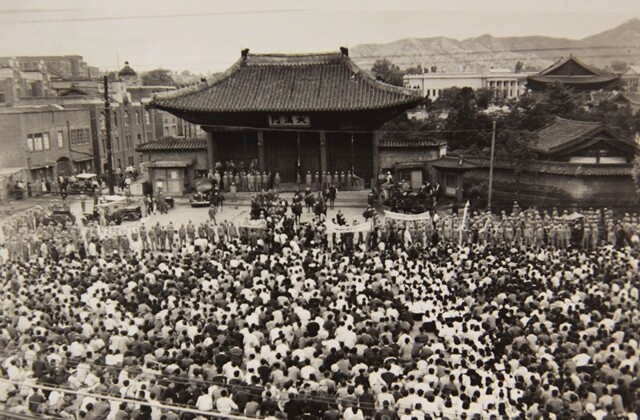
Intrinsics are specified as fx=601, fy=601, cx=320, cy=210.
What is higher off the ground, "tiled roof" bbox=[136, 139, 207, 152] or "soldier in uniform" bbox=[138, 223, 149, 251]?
"tiled roof" bbox=[136, 139, 207, 152]

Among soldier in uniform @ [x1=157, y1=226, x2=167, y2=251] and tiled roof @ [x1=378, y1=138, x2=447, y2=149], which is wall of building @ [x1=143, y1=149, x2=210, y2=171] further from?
tiled roof @ [x1=378, y1=138, x2=447, y2=149]

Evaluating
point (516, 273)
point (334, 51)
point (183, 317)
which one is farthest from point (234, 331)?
point (334, 51)

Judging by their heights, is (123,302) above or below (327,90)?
below

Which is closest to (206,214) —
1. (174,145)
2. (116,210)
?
(116,210)

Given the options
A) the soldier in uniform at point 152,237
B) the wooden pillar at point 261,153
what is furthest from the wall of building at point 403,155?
the soldier in uniform at point 152,237

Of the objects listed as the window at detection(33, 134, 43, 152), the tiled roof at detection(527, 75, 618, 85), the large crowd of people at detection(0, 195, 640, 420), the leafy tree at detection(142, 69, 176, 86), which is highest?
the leafy tree at detection(142, 69, 176, 86)

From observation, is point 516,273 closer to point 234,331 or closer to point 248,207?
point 234,331

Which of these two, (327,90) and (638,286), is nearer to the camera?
(638,286)

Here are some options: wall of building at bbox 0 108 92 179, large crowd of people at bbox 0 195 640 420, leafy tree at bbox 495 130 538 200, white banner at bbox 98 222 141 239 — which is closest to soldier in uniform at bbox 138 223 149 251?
white banner at bbox 98 222 141 239
